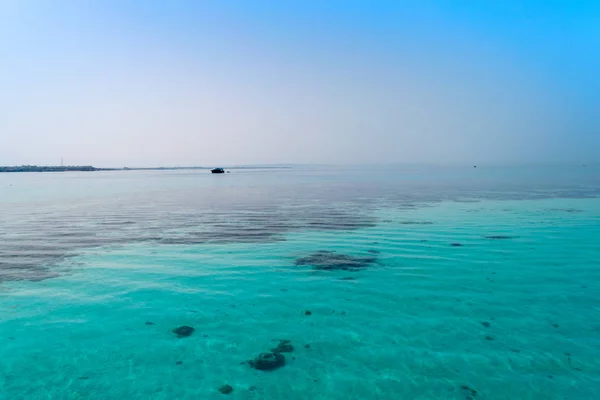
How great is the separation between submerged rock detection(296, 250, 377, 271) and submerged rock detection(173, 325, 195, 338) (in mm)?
7208

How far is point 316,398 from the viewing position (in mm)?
8508

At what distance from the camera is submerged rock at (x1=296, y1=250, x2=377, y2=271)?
58.4ft

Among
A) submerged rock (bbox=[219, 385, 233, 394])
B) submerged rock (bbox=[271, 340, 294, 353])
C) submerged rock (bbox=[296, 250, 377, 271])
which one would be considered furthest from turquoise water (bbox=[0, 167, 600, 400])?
submerged rock (bbox=[296, 250, 377, 271])

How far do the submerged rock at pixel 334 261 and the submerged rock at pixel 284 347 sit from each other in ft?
22.5

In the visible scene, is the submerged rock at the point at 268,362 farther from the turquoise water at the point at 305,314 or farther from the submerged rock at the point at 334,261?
the submerged rock at the point at 334,261

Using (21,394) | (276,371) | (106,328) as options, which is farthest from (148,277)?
(276,371)

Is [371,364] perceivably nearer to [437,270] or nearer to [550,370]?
[550,370]

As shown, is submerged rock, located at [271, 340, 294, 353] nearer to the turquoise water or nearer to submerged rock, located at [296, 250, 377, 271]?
the turquoise water

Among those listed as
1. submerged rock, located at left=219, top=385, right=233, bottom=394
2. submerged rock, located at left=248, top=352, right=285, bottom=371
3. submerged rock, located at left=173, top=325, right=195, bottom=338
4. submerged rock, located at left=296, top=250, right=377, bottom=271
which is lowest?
submerged rock, located at left=219, top=385, right=233, bottom=394

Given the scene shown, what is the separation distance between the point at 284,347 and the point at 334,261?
8.38 metres

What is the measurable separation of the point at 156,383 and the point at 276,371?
269 cm

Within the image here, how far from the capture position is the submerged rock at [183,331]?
37.3ft

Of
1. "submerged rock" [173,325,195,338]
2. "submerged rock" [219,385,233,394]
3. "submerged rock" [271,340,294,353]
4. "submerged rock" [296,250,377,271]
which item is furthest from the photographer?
"submerged rock" [296,250,377,271]

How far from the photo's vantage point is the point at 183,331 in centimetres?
1159
